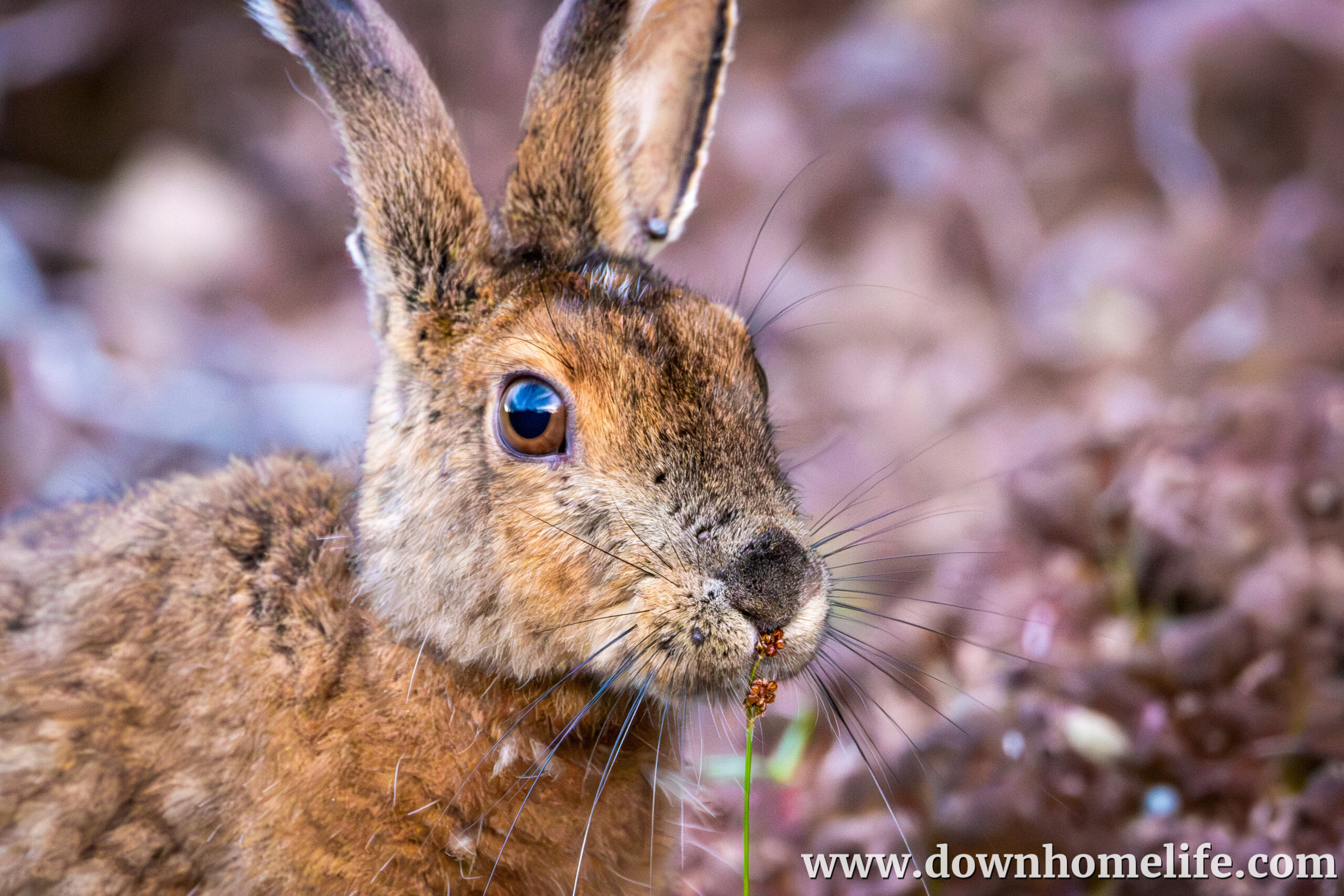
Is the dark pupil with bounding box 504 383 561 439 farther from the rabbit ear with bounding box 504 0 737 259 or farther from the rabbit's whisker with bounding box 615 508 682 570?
the rabbit ear with bounding box 504 0 737 259

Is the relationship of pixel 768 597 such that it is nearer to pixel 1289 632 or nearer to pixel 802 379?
pixel 1289 632

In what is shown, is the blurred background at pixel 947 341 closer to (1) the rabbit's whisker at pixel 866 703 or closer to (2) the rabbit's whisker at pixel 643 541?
(1) the rabbit's whisker at pixel 866 703

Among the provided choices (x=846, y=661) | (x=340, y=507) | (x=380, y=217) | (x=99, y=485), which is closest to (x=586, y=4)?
(x=380, y=217)

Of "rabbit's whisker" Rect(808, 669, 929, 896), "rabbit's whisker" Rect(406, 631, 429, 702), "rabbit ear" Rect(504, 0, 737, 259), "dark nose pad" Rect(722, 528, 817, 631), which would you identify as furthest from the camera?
"rabbit's whisker" Rect(808, 669, 929, 896)

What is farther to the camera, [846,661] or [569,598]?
[846,661]

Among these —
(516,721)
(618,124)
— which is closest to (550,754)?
(516,721)

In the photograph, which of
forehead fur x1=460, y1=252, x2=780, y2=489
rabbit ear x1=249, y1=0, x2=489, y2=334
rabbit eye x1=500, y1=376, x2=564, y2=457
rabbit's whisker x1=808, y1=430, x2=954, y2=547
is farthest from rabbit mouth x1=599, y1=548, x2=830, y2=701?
rabbit's whisker x1=808, y1=430, x2=954, y2=547
